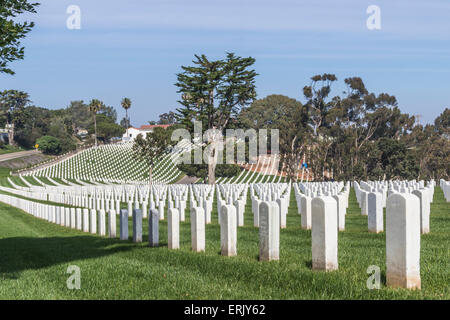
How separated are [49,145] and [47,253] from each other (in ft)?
400

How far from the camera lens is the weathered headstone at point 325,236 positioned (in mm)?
7461

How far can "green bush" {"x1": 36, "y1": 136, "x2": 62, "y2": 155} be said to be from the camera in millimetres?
129625

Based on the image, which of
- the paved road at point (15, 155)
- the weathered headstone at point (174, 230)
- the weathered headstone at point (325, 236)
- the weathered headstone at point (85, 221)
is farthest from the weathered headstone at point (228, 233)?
the paved road at point (15, 155)

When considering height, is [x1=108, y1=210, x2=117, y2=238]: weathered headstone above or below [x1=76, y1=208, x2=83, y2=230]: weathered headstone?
above

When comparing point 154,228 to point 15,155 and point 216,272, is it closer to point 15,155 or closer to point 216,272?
point 216,272

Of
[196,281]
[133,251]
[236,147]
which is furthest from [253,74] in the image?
[196,281]

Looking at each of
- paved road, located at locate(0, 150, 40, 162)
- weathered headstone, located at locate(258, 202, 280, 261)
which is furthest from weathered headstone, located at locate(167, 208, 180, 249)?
paved road, located at locate(0, 150, 40, 162)

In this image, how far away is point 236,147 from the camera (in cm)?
7156

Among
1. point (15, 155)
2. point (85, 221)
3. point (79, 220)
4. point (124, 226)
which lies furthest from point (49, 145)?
point (124, 226)

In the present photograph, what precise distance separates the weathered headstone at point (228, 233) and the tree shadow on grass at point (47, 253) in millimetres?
3183

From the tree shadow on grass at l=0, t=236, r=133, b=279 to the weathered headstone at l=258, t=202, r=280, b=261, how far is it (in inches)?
164

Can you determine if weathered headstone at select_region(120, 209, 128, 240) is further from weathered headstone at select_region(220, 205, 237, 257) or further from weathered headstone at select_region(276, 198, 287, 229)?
weathered headstone at select_region(220, 205, 237, 257)

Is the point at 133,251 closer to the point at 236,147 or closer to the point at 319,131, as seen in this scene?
the point at 236,147

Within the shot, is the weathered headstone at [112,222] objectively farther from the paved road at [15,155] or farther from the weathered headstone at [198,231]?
the paved road at [15,155]
